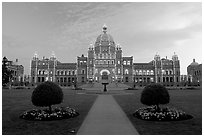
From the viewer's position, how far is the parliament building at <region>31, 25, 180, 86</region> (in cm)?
10062

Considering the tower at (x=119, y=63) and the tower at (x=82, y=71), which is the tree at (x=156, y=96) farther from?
the tower at (x=82, y=71)

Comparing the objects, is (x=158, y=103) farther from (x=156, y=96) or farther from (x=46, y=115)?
(x=46, y=115)

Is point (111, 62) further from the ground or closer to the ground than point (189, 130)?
further from the ground

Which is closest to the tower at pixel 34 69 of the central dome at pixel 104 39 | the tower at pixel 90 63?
the tower at pixel 90 63

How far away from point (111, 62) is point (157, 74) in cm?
2701

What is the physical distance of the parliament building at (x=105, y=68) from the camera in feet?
330

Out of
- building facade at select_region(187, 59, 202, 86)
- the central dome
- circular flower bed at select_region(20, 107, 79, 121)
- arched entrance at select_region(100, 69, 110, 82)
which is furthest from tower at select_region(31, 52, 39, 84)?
circular flower bed at select_region(20, 107, 79, 121)

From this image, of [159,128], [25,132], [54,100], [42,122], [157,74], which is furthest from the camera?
[157,74]

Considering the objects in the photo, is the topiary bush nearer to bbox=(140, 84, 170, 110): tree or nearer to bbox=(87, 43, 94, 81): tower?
bbox=(140, 84, 170, 110): tree

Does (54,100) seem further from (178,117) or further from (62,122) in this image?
(178,117)

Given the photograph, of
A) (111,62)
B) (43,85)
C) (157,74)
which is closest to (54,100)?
(43,85)

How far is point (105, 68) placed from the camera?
99.9 metres

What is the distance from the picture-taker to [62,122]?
41.9ft

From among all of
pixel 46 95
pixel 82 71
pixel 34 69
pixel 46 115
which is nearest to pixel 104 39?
pixel 82 71
